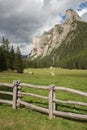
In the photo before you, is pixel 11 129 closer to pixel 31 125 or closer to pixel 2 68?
pixel 31 125

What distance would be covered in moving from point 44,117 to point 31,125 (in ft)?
5.44

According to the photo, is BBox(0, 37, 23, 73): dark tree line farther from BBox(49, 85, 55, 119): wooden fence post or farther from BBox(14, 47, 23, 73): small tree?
BBox(49, 85, 55, 119): wooden fence post

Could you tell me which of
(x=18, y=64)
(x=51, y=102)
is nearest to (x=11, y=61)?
(x=18, y=64)

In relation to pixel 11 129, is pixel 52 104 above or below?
above

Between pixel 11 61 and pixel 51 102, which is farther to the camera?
pixel 11 61

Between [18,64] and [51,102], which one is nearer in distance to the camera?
[51,102]

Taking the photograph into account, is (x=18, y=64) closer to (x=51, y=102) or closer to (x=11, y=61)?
(x=11, y=61)

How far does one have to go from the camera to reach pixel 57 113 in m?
15.8

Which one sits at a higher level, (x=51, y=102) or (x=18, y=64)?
(x=18, y=64)

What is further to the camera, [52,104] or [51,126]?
[52,104]

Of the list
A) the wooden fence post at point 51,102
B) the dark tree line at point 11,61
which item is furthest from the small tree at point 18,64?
the wooden fence post at point 51,102

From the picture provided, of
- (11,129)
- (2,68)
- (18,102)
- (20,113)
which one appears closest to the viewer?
(11,129)

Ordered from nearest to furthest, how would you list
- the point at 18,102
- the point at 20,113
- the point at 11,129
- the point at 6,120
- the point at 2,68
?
the point at 11,129, the point at 6,120, the point at 20,113, the point at 18,102, the point at 2,68

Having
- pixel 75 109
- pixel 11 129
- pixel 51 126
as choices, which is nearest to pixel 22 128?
pixel 11 129
